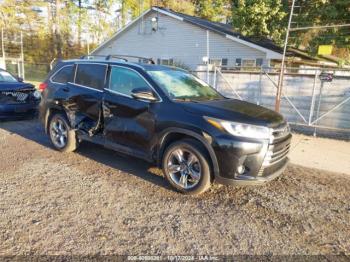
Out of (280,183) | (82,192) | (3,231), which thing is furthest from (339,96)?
(3,231)

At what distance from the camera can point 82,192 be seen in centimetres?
404

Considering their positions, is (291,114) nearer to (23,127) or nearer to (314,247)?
(314,247)

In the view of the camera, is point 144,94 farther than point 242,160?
Yes

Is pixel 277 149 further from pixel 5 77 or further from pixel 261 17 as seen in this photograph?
pixel 261 17

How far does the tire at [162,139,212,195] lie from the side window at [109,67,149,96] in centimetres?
112

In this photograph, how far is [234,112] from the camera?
155 inches

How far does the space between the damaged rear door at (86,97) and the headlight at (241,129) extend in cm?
226

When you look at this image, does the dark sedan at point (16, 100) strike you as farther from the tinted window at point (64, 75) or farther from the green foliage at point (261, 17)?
the green foliage at point (261, 17)

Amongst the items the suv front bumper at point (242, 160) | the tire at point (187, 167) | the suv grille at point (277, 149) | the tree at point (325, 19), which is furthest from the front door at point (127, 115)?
the tree at point (325, 19)

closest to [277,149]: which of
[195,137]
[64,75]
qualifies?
[195,137]

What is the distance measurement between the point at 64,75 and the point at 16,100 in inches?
133

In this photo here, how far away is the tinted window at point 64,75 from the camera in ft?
18.5

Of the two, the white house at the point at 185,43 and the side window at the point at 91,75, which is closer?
the side window at the point at 91,75

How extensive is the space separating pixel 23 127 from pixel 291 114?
25.3ft
